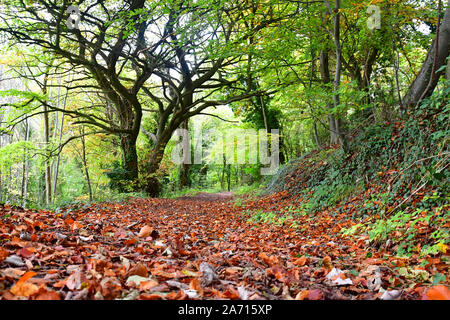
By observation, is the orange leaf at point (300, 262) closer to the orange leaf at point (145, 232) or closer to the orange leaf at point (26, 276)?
the orange leaf at point (145, 232)

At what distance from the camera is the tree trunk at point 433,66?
5.16m

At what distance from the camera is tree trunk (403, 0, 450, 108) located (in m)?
5.16

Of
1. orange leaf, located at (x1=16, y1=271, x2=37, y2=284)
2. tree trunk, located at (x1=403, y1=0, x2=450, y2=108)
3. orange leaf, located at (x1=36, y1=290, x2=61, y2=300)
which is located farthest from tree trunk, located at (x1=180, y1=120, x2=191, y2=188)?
orange leaf, located at (x1=36, y1=290, x2=61, y2=300)

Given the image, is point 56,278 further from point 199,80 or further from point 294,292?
point 199,80

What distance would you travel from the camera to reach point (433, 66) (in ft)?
16.7

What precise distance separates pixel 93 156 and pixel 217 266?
48.4ft

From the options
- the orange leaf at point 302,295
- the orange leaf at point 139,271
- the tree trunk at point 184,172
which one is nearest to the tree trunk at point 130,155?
the tree trunk at point 184,172

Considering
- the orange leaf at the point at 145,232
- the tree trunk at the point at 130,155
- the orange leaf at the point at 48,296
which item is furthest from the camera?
the tree trunk at the point at 130,155

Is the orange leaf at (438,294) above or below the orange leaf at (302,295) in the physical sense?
above

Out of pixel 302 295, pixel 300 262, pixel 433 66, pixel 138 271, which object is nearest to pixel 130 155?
pixel 433 66

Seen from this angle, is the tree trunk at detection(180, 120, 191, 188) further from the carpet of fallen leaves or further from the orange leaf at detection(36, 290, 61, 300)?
the orange leaf at detection(36, 290, 61, 300)

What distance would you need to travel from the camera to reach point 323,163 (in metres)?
7.89

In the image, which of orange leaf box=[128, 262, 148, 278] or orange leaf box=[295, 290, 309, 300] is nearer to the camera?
orange leaf box=[295, 290, 309, 300]

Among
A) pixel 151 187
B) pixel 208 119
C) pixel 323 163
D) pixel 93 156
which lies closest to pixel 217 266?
pixel 323 163
